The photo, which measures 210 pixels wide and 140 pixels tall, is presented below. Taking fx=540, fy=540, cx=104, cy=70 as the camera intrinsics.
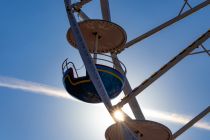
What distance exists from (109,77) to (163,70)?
1.63 m

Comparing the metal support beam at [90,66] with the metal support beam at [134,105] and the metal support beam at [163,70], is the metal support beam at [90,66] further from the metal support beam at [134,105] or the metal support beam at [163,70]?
the metal support beam at [134,105]

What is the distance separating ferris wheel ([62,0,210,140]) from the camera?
15359 mm

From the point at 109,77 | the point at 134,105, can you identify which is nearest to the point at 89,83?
the point at 109,77

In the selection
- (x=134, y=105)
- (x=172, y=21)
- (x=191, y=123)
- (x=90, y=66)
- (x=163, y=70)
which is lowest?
(x=191, y=123)

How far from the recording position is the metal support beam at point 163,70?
15945 millimetres

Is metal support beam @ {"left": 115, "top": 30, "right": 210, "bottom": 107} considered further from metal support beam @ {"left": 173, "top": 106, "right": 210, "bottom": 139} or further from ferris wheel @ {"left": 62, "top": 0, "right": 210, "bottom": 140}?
metal support beam @ {"left": 173, "top": 106, "right": 210, "bottom": 139}

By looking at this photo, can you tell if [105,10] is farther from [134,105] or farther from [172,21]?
[134,105]

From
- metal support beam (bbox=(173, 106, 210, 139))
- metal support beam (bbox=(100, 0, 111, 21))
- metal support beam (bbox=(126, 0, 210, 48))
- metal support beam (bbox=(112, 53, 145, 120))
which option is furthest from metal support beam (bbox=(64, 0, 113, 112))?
metal support beam (bbox=(173, 106, 210, 139))

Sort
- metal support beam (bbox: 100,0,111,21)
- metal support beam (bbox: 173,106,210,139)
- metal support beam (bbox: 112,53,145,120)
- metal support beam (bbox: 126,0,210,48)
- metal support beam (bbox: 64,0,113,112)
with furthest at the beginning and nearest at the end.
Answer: metal support beam (bbox: 100,0,111,21), metal support beam (bbox: 126,0,210,48), metal support beam (bbox: 112,53,145,120), metal support beam (bbox: 173,106,210,139), metal support beam (bbox: 64,0,113,112)

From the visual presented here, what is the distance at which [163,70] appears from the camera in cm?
1609

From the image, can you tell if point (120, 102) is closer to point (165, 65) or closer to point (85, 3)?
point (165, 65)

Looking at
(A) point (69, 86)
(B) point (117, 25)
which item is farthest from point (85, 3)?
(A) point (69, 86)

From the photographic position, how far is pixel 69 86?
16234 millimetres

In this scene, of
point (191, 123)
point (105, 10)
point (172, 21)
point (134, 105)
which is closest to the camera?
point (191, 123)
